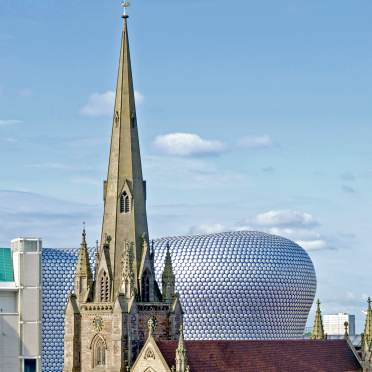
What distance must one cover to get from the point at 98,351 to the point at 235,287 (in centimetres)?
11168

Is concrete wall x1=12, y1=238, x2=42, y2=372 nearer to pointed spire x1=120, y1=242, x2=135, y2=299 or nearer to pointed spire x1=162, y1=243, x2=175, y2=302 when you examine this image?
pointed spire x1=162, y1=243, x2=175, y2=302

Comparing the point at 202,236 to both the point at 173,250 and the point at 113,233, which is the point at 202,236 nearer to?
the point at 173,250

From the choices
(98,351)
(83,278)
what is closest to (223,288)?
(83,278)

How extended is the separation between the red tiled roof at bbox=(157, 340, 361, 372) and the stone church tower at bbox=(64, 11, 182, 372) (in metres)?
2.57

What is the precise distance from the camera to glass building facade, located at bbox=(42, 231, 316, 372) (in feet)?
610

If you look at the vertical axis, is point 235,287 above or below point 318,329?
above

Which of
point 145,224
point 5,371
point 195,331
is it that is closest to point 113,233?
point 145,224

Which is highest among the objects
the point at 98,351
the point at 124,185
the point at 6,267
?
the point at 6,267

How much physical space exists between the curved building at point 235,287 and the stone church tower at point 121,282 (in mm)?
101257

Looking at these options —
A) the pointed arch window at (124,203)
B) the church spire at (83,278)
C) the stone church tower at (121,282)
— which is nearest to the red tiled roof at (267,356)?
the stone church tower at (121,282)

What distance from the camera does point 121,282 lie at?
252 feet

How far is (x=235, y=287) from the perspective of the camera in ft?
619

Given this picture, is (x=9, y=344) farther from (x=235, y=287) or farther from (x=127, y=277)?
(x=235, y=287)

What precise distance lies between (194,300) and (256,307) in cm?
1082
